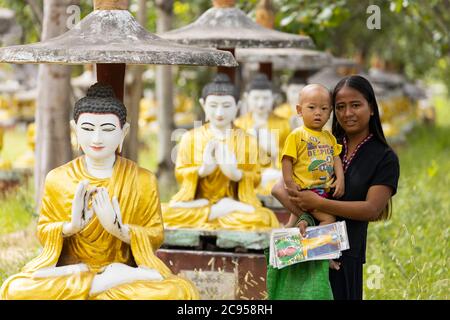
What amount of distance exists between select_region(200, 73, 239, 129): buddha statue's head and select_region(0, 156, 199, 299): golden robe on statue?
2058 mm

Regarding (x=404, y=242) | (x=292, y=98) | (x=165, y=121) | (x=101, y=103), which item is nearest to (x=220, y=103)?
(x=404, y=242)

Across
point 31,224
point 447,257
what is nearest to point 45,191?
point 447,257

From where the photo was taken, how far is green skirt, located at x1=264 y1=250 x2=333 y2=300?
16.3 ft

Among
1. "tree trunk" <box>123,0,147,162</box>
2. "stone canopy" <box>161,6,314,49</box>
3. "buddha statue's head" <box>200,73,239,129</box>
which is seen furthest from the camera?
"tree trunk" <box>123,0,147,162</box>

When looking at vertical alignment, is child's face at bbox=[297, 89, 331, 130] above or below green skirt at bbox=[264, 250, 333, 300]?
above

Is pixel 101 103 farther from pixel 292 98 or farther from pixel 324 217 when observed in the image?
pixel 292 98

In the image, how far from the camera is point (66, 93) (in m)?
8.65

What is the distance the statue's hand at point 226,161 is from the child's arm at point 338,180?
2.36m

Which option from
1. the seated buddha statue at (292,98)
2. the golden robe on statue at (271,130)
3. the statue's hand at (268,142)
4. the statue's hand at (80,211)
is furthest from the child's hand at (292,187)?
the seated buddha statue at (292,98)

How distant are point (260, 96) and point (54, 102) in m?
2.02

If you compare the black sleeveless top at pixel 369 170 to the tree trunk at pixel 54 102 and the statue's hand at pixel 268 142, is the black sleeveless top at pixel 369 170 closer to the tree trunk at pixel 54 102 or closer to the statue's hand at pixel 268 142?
the tree trunk at pixel 54 102

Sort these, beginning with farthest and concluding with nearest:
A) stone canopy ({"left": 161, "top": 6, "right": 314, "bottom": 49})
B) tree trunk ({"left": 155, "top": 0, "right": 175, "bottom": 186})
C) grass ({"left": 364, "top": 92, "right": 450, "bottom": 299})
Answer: tree trunk ({"left": 155, "top": 0, "right": 175, "bottom": 186}) < stone canopy ({"left": 161, "top": 6, "right": 314, "bottom": 49}) < grass ({"left": 364, "top": 92, "right": 450, "bottom": 299})

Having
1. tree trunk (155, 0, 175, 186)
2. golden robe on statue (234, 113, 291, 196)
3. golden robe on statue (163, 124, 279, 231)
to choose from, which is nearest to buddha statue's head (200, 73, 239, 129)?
golden robe on statue (163, 124, 279, 231)

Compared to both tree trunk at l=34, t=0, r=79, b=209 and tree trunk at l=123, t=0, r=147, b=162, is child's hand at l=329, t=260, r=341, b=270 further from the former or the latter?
tree trunk at l=123, t=0, r=147, b=162
